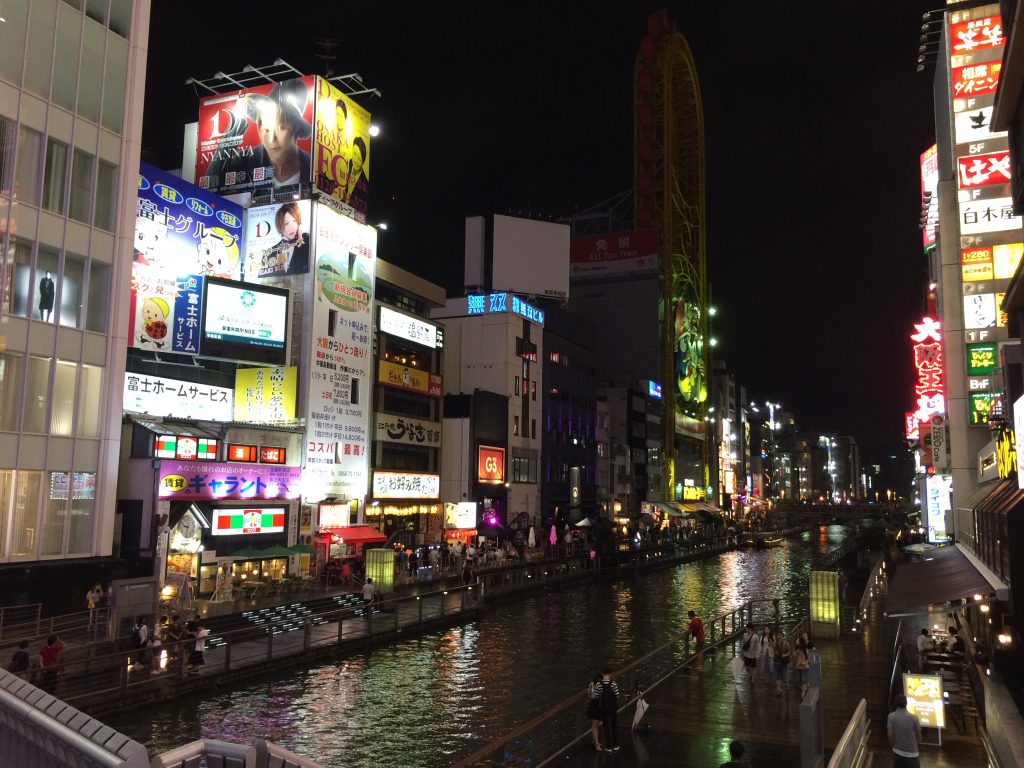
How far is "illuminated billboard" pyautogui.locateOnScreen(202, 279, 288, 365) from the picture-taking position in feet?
128

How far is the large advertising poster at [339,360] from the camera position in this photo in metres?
43.6

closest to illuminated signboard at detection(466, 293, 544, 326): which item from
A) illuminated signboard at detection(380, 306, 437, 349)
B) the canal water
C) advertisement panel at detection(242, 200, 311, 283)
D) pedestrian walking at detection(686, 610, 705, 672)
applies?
illuminated signboard at detection(380, 306, 437, 349)

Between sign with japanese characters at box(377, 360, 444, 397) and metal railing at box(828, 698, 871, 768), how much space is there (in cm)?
4017

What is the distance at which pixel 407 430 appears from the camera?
5356 centimetres

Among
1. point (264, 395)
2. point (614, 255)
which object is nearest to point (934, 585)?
point (264, 395)

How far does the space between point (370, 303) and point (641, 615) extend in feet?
76.8

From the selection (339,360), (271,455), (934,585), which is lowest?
(934,585)

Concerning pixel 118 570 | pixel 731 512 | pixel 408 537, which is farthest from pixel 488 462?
pixel 731 512

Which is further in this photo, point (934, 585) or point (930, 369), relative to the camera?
point (930, 369)

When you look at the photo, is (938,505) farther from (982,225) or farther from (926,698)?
(926,698)

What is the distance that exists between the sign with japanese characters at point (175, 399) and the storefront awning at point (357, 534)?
8.00m

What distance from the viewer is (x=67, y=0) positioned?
28.1m

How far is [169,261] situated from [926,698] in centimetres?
3497

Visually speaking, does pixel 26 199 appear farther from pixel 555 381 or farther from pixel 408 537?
pixel 555 381
